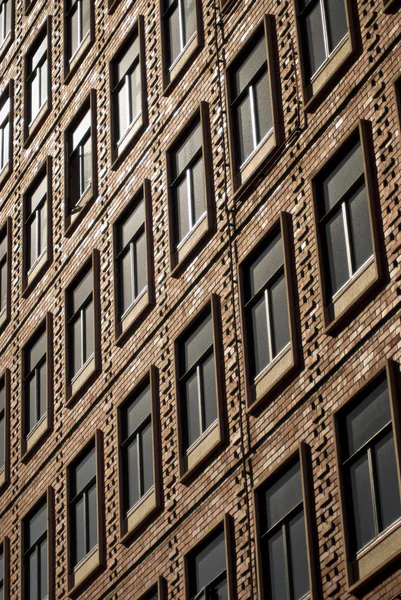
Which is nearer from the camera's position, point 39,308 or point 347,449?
point 347,449

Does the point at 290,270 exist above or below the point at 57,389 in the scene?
below

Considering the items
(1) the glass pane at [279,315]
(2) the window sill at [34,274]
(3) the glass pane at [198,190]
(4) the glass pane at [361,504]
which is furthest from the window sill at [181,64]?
(4) the glass pane at [361,504]

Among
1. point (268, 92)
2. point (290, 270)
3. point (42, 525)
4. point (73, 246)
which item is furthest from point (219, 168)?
point (42, 525)

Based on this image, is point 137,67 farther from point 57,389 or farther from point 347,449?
point 347,449

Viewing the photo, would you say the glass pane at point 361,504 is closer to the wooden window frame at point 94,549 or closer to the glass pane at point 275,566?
the glass pane at point 275,566

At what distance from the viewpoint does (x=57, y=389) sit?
34844mm

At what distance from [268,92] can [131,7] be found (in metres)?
7.39

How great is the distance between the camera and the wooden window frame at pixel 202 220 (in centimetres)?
2977

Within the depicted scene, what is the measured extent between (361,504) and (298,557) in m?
1.83

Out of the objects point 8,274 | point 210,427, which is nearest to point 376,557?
point 210,427

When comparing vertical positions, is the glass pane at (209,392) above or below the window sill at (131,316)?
below

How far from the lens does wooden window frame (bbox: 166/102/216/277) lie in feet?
97.7

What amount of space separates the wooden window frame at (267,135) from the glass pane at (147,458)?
4.80m

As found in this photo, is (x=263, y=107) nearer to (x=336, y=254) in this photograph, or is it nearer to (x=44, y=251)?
(x=336, y=254)
